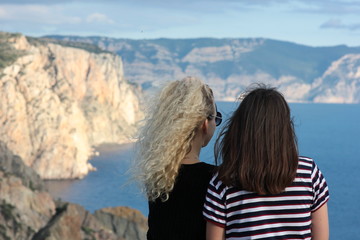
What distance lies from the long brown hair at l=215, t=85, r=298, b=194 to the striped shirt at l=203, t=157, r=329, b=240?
0.20ft

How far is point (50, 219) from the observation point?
1215 inches

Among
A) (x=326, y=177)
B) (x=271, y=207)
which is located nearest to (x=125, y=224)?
(x=271, y=207)

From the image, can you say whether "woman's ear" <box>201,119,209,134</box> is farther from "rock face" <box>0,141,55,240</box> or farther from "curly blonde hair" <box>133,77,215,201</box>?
"rock face" <box>0,141,55,240</box>

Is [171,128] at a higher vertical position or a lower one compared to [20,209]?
higher

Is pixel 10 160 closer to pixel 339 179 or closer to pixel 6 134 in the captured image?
pixel 6 134

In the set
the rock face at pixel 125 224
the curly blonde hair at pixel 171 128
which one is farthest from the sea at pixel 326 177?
the curly blonde hair at pixel 171 128

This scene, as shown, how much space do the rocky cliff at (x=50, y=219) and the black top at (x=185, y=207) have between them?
2132cm

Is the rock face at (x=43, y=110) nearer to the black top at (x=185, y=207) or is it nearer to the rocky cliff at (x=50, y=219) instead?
the rocky cliff at (x=50, y=219)

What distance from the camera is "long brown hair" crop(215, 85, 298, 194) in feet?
11.0

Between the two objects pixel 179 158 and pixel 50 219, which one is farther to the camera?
pixel 50 219

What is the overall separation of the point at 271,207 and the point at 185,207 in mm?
642

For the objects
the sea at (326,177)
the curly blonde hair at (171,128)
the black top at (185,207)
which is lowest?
the sea at (326,177)

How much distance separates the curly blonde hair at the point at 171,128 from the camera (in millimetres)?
3900

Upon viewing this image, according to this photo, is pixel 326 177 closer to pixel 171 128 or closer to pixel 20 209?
pixel 20 209
